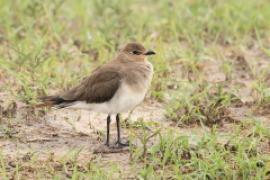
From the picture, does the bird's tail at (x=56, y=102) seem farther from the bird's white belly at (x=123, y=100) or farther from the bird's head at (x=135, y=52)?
the bird's head at (x=135, y=52)

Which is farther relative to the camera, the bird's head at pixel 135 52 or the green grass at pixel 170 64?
the bird's head at pixel 135 52

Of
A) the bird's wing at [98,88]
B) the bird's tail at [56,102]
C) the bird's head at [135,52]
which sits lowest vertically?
the bird's tail at [56,102]

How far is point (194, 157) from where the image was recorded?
6.13 meters

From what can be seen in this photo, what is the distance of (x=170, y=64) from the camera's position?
28.4 feet

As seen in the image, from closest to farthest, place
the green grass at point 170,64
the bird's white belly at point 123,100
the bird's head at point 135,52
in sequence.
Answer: the green grass at point 170,64 < the bird's white belly at point 123,100 < the bird's head at point 135,52

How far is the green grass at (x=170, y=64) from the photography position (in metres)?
6.14

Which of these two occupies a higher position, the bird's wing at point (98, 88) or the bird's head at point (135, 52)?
the bird's head at point (135, 52)

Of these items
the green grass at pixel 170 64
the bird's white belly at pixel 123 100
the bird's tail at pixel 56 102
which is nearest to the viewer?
the green grass at pixel 170 64

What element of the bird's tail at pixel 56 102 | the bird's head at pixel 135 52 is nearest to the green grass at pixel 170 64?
the bird's tail at pixel 56 102

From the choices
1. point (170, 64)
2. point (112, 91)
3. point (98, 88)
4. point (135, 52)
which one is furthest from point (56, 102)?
point (170, 64)

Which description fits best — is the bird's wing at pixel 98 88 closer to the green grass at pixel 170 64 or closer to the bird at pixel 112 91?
the bird at pixel 112 91

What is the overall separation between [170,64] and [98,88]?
2123 millimetres

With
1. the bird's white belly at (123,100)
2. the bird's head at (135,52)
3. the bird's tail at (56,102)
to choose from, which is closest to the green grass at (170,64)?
the bird's white belly at (123,100)

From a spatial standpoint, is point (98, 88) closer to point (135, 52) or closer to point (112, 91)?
point (112, 91)
